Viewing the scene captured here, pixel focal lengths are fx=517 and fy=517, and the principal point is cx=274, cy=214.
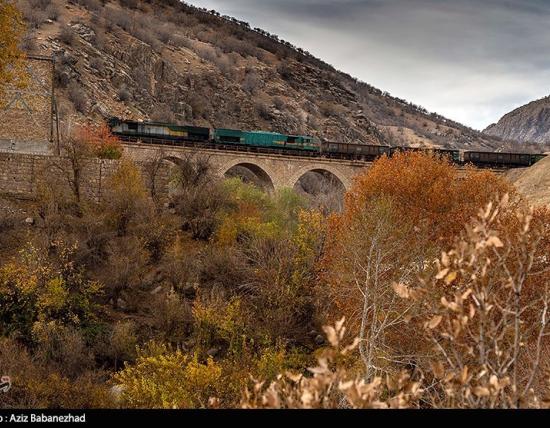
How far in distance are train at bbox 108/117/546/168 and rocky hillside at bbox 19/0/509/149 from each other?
5415 millimetres

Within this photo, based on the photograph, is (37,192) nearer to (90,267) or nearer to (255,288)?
(90,267)

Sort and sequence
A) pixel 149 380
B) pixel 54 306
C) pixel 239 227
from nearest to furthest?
pixel 149 380
pixel 54 306
pixel 239 227

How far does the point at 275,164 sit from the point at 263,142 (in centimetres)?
228

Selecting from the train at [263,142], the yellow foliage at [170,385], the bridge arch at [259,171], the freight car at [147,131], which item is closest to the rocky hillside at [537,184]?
the train at [263,142]

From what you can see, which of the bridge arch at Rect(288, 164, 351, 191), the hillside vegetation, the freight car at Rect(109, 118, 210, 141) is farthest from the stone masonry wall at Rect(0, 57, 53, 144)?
the bridge arch at Rect(288, 164, 351, 191)

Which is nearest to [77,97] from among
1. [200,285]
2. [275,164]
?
[275,164]

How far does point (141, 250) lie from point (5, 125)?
702 centimetres

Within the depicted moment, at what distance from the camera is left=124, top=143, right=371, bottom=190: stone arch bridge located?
41.4 meters

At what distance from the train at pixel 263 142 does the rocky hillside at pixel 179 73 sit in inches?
213

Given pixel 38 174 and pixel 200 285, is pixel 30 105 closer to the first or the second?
pixel 38 174

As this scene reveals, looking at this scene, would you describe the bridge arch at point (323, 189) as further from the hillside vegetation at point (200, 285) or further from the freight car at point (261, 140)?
the hillside vegetation at point (200, 285)

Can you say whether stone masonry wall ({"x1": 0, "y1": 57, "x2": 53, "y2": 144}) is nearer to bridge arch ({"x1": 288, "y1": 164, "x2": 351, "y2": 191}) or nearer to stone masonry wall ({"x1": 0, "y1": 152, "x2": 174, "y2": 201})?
stone masonry wall ({"x1": 0, "y1": 152, "x2": 174, "y2": 201})

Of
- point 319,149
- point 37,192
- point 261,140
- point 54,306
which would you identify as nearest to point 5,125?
point 37,192

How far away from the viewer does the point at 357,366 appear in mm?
13102
